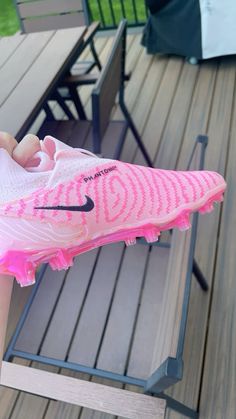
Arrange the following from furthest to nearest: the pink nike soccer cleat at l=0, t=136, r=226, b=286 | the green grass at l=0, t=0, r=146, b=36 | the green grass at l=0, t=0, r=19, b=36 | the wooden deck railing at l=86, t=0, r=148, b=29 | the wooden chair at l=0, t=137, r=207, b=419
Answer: the green grass at l=0, t=0, r=19, b=36
the green grass at l=0, t=0, r=146, b=36
the wooden deck railing at l=86, t=0, r=148, b=29
the wooden chair at l=0, t=137, r=207, b=419
the pink nike soccer cleat at l=0, t=136, r=226, b=286

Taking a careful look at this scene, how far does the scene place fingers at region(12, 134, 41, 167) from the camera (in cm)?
56

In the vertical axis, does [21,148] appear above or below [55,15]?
below

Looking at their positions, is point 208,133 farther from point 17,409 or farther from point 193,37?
point 17,409

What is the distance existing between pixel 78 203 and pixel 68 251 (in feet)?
0.27

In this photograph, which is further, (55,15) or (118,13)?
(118,13)

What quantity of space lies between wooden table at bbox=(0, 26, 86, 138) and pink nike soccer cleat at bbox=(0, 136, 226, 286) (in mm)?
817

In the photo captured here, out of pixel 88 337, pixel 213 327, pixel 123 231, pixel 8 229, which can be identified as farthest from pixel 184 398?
pixel 8 229

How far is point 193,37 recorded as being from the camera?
258 cm

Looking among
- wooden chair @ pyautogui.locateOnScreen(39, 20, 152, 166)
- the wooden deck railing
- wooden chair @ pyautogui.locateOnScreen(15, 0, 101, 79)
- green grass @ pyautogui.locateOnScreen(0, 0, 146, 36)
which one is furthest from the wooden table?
green grass @ pyautogui.locateOnScreen(0, 0, 146, 36)

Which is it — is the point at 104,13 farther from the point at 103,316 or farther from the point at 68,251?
the point at 68,251

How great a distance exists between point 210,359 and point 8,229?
1154 millimetres

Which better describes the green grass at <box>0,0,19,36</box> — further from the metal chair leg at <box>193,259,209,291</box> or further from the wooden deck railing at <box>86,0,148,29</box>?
the metal chair leg at <box>193,259,209,291</box>

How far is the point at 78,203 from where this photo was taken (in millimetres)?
523

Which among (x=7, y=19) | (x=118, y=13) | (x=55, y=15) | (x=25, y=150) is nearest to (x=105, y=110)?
(x=25, y=150)
